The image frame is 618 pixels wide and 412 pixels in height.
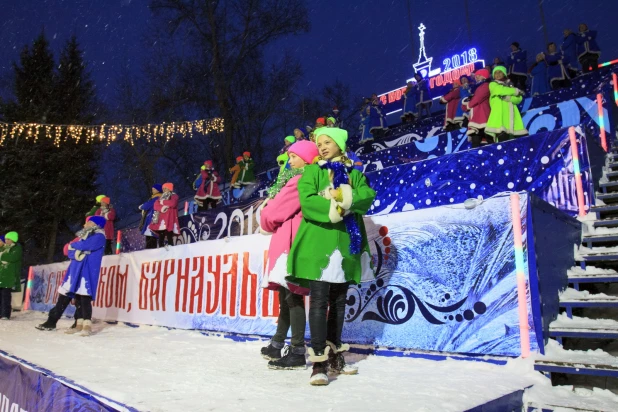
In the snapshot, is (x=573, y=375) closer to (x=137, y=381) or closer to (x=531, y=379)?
(x=531, y=379)

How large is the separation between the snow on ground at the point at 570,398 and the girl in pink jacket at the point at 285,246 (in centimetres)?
140

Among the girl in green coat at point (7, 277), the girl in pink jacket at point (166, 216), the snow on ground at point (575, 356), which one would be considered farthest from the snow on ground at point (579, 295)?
the girl in green coat at point (7, 277)

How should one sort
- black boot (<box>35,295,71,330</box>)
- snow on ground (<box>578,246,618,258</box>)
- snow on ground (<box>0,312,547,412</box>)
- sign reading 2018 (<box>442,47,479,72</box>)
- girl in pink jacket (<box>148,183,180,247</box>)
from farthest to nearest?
1. sign reading 2018 (<box>442,47,479,72</box>)
2. girl in pink jacket (<box>148,183,180,247</box>)
3. black boot (<box>35,295,71,330</box>)
4. snow on ground (<box>578,246,618,258</box>)
5. snow on ground (<box>0,312,547,412</box>)

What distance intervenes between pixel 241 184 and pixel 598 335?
40.2 feet

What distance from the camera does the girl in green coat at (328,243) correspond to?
268 cm

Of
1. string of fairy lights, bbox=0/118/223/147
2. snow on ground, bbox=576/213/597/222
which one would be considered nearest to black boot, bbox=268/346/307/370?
snow on ground, bbox=576/213/597/222

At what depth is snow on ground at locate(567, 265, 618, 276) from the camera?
10.8 feet

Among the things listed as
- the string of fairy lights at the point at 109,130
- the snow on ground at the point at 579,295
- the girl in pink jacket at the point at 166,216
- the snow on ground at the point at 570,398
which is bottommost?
the snow on ground at the point at 570,398

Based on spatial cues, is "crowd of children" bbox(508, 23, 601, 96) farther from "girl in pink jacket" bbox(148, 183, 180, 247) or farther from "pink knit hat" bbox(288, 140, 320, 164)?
"pink knit hat" bbox(288, 140, 320, 164)

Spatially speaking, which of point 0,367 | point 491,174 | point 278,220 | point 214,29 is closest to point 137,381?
point 278,220

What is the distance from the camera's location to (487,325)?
3088 millimetres

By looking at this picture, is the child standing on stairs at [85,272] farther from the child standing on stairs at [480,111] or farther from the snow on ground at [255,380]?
the child standing on stairs at [480,111]

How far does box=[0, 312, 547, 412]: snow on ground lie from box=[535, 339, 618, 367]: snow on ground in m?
0.13

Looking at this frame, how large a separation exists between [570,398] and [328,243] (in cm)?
151
